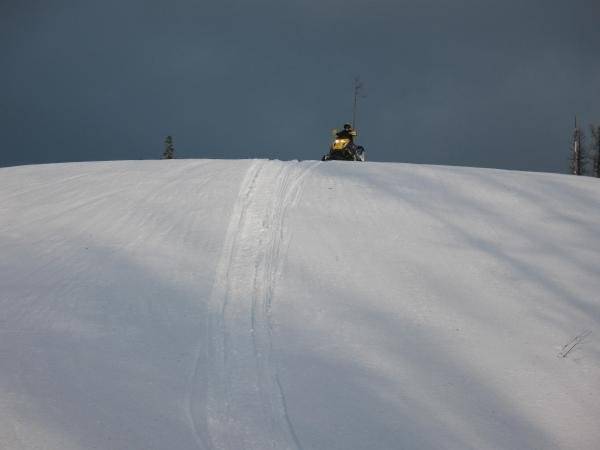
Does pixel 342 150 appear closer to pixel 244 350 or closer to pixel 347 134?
pixel 347 134

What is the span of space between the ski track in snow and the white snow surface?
0.07ft

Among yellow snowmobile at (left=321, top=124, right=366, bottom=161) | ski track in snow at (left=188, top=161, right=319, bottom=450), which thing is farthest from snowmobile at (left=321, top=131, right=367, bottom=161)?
ski track in snow at (left=188, top=161, right=319, bottom=450)

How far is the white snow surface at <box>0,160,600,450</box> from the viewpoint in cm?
407

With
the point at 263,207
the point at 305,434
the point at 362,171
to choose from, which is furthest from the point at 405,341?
the point at 362,171

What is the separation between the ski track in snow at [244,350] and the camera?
391 cm

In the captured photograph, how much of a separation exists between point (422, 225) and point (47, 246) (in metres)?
5.85

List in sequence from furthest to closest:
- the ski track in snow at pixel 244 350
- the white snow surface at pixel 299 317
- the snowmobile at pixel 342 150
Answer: the snowmobile at pixel 342 150
the white snow surface at pixel 299 317
the ski track in snow at pixel 244 350

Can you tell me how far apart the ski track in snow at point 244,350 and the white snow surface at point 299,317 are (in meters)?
0.02

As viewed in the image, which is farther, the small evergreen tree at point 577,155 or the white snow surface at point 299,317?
the small evergreen tree at point 577,155

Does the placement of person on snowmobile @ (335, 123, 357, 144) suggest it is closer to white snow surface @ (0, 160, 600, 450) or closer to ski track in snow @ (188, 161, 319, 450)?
white snow surface @ (0, 160, 600, 450)

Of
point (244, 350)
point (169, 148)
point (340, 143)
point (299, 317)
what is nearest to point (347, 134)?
point (340, 143)

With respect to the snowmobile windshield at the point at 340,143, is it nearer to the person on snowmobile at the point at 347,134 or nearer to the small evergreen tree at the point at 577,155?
the person on snowmobile at the point at 347,134

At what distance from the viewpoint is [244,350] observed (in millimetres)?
4945

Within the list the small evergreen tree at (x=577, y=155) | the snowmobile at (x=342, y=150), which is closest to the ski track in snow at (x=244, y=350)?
the snowmobile at (x=342, y=150)
